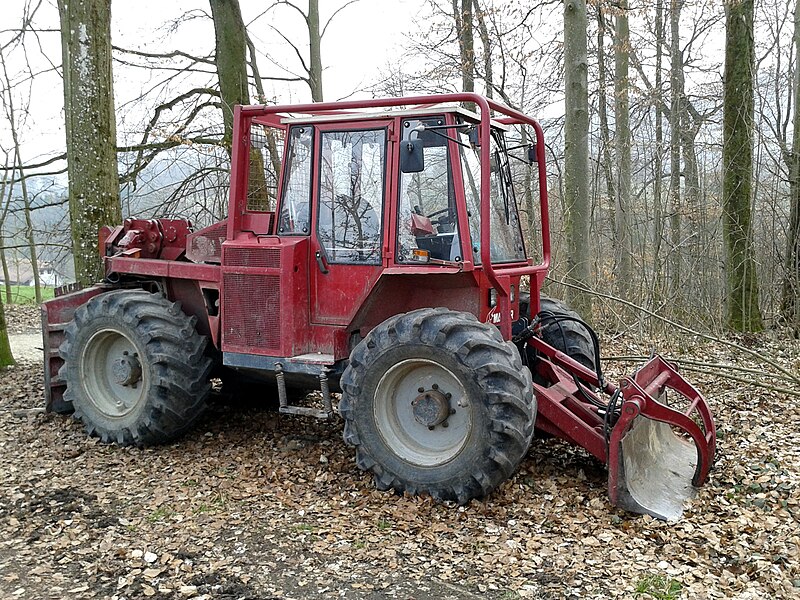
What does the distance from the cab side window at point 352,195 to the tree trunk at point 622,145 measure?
736 cm

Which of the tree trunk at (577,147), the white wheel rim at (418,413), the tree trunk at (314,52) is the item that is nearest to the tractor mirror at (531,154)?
the white wheel rim at (418,413)

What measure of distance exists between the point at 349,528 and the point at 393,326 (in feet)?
4.37

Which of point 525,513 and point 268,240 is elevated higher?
point 268,240

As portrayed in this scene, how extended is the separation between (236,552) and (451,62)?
45.1 feet

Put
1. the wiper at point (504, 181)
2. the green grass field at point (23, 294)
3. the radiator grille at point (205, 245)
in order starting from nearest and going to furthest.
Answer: the wiper at point (504, 181) → the radiator grille at point (205, 245) → the green grass field at point (23, 294)

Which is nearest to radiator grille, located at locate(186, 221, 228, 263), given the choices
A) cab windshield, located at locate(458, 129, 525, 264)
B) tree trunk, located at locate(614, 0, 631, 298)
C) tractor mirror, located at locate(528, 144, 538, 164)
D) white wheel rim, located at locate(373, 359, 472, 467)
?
white wheel rim, located at locate(373, 359, 472, 467)

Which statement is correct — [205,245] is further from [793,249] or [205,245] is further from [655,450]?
[793,249]

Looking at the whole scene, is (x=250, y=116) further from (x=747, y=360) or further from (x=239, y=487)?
(x=747, y=360)

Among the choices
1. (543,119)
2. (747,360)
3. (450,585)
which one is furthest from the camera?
(543,119)

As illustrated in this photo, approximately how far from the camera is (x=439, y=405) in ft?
16.1

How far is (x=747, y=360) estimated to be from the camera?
8703 millimetres

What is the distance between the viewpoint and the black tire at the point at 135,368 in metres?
5.92

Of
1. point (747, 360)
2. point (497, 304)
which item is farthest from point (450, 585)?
point (747, 360)

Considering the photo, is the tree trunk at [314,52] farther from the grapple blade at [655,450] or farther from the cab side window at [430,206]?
the grapple blade at [655,450]
